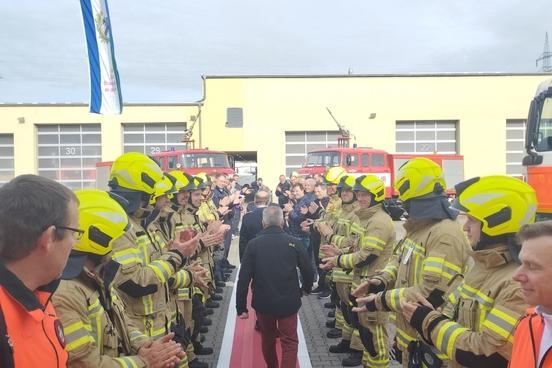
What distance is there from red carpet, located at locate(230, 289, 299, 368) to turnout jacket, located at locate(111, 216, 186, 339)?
1.96 m

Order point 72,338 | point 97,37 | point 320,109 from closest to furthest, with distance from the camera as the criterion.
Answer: point 72,338 < point 97,37 < point 320,109

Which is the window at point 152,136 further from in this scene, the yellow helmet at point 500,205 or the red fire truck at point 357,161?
the yellow helmet at point 500,205

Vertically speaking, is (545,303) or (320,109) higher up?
(320,109)

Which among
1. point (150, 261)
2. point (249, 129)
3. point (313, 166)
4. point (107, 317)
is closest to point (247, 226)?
point (150, 261)

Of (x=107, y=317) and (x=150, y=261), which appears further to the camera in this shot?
(x=150, y=261)

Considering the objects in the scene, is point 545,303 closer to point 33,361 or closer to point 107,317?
point 33,361

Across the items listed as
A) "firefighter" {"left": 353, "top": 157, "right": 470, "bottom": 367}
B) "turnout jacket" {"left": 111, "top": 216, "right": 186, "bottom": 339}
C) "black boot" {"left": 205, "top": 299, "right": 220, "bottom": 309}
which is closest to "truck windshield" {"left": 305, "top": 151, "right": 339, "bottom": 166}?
"black boot" {"left": 205, "top": 299, "right": 220, "bottom": 309}

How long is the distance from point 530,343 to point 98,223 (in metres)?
2.09

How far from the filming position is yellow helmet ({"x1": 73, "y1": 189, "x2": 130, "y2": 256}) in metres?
2.52

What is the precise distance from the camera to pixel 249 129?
98.9 ft

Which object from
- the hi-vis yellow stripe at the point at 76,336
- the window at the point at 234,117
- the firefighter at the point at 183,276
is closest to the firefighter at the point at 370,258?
the firefighter at the point at 183,276

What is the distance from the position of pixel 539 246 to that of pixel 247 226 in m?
5.80

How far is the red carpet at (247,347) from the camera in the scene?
574 centimetres

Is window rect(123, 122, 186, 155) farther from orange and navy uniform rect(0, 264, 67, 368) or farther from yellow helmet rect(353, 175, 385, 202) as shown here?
orange and navy uniform rect(0, 264, 67, 368)
